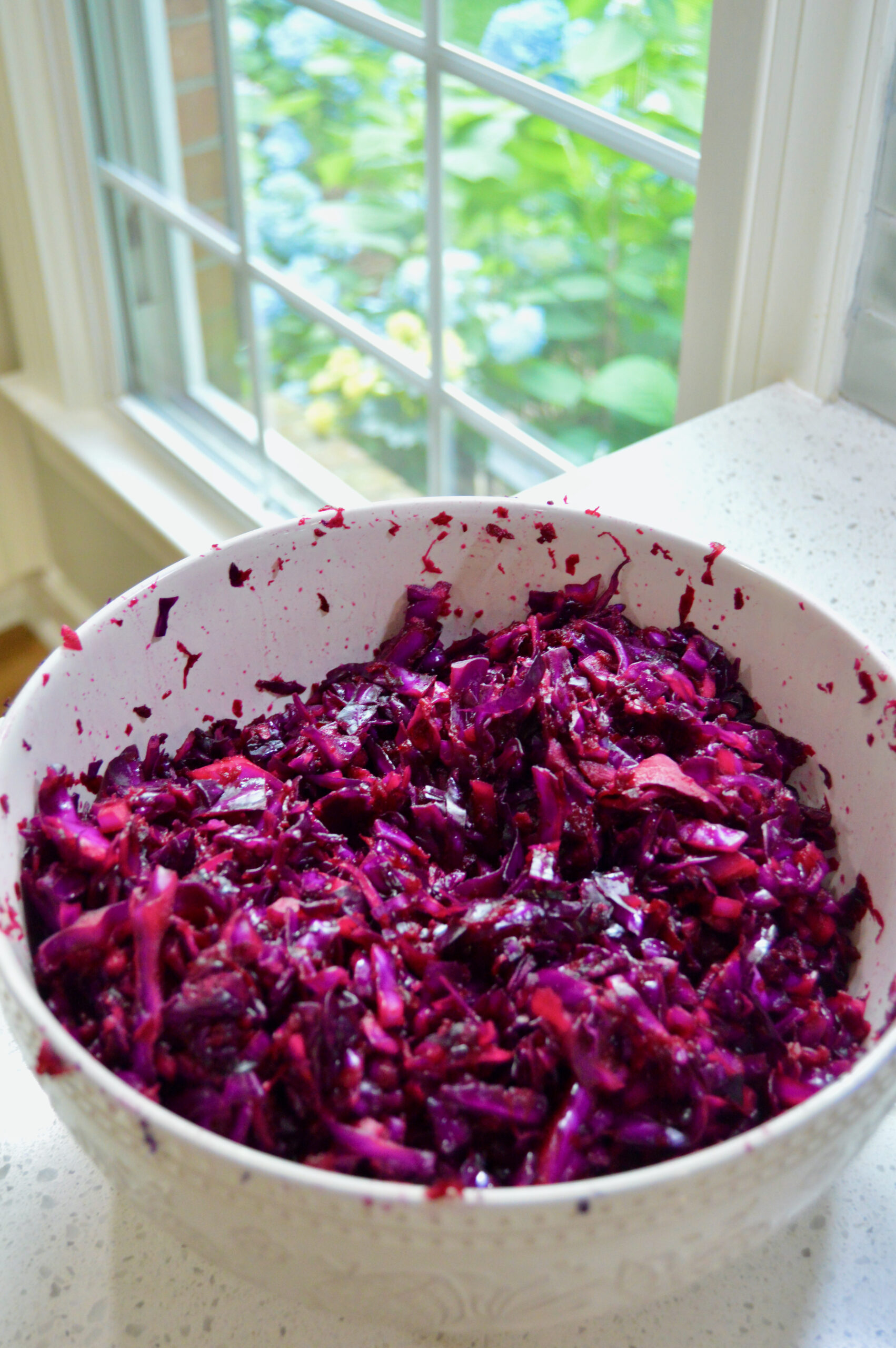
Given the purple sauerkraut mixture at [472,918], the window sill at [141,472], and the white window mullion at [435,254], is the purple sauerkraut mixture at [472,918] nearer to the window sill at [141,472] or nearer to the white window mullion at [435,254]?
the white window mullion at [435,254]

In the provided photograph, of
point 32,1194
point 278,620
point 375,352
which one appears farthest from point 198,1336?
point 375,352

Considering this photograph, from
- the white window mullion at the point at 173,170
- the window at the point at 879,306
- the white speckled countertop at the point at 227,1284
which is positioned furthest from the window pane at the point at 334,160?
the white speckled countertop at the point at 227,1284

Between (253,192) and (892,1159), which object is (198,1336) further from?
(253,192)

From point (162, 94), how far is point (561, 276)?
623 millimetres

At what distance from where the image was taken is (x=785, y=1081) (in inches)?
19.5

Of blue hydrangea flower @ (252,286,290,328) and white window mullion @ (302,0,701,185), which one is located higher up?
white window mullion @ (302,0,701,185)

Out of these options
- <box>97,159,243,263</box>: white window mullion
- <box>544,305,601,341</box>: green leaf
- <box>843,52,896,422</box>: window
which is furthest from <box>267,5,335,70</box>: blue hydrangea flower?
<box>843,52,896,422</box>: window

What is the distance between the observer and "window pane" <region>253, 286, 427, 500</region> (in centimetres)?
201

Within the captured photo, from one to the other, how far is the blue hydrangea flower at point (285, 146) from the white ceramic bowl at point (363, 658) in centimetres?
152

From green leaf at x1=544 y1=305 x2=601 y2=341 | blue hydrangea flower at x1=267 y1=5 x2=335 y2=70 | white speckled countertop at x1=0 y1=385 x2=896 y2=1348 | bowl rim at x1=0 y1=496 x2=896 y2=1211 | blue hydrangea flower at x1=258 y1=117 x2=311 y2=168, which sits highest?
bowl rim at x1=0 y1=496 x2=896 y2=1211

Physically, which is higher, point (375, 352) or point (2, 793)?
point (2, 793)

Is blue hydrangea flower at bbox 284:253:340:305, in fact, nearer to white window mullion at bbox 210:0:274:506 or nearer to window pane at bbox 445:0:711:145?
white window mullion at bbox 210:0:274:506

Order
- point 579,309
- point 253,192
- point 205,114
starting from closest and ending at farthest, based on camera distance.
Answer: point 205,114, point 579,309, point 253,192

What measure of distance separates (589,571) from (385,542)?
12cm
